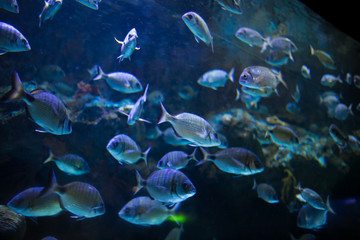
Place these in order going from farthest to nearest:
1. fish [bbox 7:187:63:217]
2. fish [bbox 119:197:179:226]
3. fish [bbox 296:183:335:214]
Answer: fish [bbox 296:183:335:214], fish [bbox 119:197:179:226], fish [bbox 7:187:63:217]

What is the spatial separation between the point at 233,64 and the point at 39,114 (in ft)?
31.8

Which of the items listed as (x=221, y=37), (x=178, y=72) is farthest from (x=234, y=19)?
(x=178, y=72)

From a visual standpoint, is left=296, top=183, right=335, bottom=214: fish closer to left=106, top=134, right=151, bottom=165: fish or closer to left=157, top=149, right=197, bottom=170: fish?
left=157, top=149, right=197, bottom=170: fish

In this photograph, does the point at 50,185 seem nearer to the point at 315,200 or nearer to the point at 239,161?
the point at 239,161

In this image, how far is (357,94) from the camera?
15.3m

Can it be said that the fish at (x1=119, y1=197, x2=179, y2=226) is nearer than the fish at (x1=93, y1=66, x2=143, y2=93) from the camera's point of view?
Yes

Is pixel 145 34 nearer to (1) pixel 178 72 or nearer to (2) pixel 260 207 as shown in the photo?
(1) pixel 178 72

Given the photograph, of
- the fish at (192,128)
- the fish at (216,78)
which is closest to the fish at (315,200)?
the fish at (192,128)

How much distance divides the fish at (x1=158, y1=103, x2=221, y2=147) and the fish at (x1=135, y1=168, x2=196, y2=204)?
1.65 ft

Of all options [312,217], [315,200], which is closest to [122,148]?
[315,200]

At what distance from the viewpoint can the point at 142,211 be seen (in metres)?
2.94

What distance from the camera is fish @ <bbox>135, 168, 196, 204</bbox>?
93.2 inches

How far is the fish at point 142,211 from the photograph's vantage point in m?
2.89

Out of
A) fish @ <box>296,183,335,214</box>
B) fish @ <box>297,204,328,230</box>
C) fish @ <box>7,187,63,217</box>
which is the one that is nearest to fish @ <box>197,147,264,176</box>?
fish @ <box>296,183,335,214</box>
